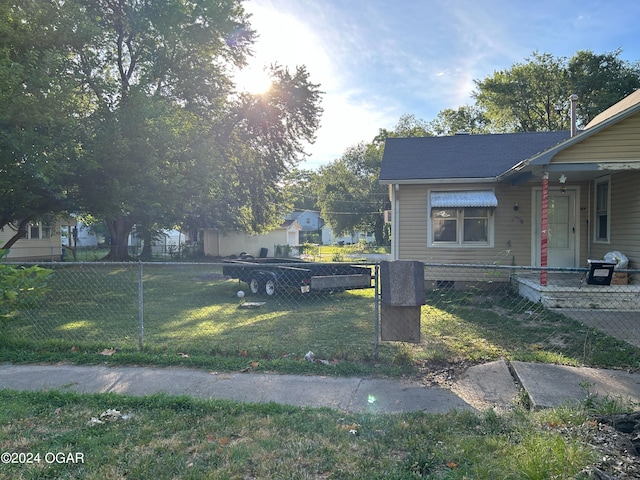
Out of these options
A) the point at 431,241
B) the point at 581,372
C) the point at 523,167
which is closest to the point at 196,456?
the point at 581,372

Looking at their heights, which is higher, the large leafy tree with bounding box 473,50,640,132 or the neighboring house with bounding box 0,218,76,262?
the large leafy tree with bounding box 473,50,640,132

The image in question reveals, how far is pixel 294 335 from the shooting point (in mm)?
6520

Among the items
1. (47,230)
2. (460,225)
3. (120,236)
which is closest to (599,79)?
(460,225)

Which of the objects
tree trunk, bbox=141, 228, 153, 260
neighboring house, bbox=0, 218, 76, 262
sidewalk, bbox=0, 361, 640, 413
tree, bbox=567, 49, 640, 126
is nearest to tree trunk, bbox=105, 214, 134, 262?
tree trunk, bbox=141, 228, 153, 260

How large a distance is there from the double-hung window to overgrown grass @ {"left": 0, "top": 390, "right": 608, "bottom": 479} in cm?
815

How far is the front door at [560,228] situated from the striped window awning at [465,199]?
1383 millimetres

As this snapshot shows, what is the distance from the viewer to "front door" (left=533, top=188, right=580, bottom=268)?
1075cm

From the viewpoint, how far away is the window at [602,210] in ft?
32.1

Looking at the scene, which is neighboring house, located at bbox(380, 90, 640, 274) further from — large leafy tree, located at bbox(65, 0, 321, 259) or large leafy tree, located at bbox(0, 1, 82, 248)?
large leafy tree, located at bbox(0, 1, 82, 248)

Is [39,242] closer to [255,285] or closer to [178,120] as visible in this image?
[178,120]

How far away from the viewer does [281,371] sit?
477 centimetres

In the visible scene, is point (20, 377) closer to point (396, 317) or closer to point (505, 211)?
point (396, 317)

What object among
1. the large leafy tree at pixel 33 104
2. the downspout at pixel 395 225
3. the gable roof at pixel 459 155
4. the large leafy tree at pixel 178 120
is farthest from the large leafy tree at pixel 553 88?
the large leafy tree at pixel 33 104

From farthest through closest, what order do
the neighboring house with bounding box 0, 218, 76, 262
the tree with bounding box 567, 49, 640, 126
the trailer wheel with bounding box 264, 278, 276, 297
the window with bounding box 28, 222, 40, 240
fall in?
the tree with bounding box 567, 49, 640, 126 < the window with bounding box 28, 222, 40, 240 < the neighboring house with bounding box 0, 218, 76, 262 < the trailer wheel with bounding box 264, 278, 276, 297
